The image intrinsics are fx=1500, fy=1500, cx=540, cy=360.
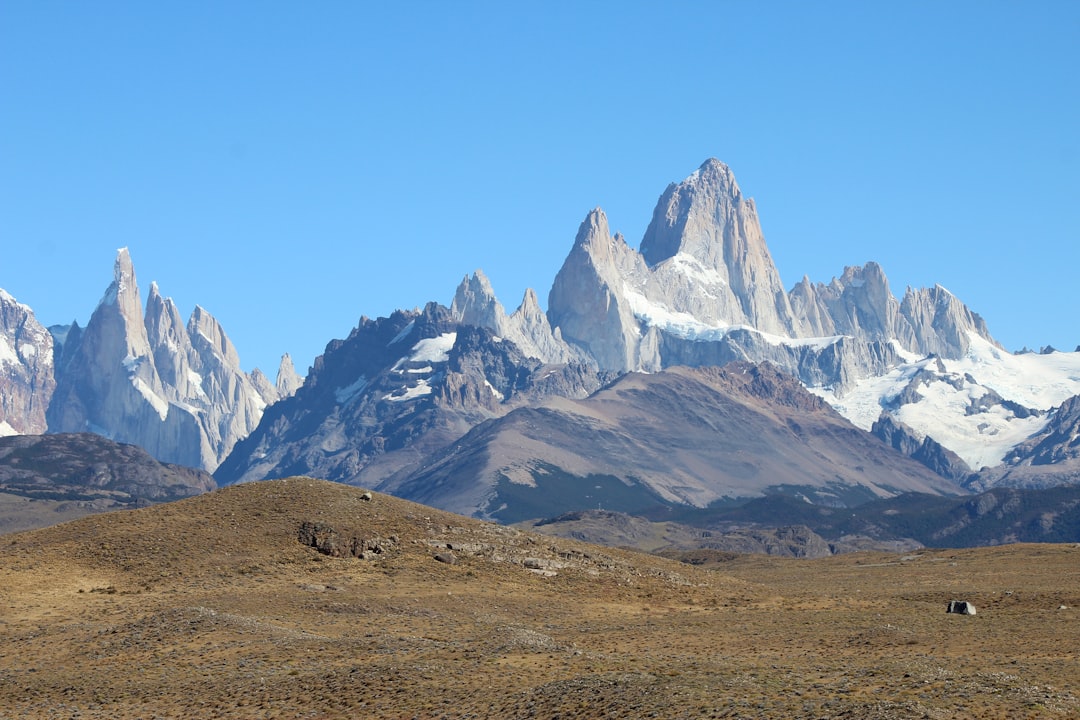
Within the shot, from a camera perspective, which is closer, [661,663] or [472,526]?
[661,663]

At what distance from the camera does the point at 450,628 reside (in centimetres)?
10112

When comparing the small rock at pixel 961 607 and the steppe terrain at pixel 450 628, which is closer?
the steppe terrain at pixel 450 628

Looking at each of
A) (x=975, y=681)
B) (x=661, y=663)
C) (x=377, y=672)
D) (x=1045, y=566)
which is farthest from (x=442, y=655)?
(x=1045, y=566)

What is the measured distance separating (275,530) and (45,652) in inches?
1368

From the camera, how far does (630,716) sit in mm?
69750

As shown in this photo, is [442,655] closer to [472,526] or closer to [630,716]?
[630,716]

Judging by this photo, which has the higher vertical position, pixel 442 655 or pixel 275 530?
pixel 275 530

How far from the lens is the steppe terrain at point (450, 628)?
244 ft

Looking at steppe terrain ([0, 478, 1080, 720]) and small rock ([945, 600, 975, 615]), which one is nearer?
Result: steppe terrain ([0, 478, 1080, 720])

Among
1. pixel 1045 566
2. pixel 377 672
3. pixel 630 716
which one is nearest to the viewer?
pixel 630 716

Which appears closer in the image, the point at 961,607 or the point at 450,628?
the point at 450,628

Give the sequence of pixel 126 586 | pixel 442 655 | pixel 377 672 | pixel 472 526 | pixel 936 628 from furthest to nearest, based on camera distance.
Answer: pixel 472 526 < pixel 126 586 < pixel 936 628 < pixel 442 655 < pixel 377 672

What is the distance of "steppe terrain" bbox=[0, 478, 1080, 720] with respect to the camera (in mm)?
74500

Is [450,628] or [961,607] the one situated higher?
[961,607]
